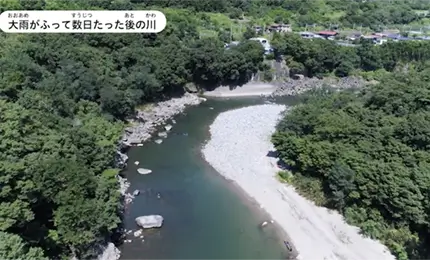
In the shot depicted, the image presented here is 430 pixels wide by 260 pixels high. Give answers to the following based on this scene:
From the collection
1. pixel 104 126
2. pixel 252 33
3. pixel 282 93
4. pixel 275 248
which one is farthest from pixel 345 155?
pixel 252 33

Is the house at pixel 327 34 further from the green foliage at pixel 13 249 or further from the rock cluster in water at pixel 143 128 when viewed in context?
the green foliage at pixel 13 249

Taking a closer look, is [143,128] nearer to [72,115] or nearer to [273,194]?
[72,115]

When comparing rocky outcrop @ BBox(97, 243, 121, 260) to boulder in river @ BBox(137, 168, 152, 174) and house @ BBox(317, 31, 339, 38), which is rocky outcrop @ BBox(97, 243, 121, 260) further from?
house @ BBox(317, 31, 339, 38)

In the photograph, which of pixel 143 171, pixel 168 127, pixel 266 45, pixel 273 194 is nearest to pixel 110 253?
pixel 143 171

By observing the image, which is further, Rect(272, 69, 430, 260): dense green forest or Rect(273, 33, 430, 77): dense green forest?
Rect(273, 33, 430, 77): dense green forest

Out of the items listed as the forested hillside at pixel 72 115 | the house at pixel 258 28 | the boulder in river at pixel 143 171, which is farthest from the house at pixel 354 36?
the boulder in river at pixel 143 171

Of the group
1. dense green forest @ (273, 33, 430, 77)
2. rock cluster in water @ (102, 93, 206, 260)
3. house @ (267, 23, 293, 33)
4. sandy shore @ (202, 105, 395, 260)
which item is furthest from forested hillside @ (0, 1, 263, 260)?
house @ (267, 23, 293, 33)

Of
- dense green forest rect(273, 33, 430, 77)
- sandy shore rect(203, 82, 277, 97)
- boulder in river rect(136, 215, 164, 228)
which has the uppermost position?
dense green forest rect(273, 33, 430, 77)

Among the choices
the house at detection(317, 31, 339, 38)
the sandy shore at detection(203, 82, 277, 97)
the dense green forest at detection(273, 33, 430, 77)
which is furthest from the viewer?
the house at detection(317, 31, 339, 38)
